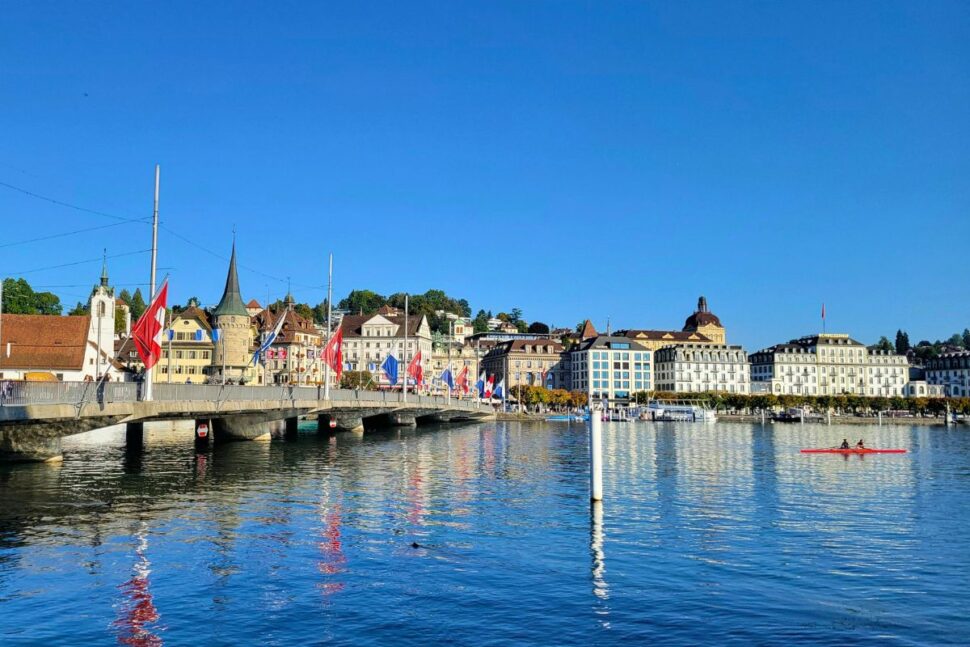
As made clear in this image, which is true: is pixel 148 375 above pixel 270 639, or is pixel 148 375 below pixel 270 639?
above

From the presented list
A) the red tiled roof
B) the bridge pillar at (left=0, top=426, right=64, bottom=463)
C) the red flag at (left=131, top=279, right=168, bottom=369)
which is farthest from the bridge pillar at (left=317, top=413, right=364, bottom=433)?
the red flag at (left=131, top=279, right=168, bottom=369)

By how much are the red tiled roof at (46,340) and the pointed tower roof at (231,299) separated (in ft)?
118

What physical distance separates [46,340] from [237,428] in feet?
71.3

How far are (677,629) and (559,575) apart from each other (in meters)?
5.06

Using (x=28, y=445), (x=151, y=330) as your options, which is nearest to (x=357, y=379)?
(x=28, y=445)

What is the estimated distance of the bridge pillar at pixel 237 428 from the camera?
71.9 metres

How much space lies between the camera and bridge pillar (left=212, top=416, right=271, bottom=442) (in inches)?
2830

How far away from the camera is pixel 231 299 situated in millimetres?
118750

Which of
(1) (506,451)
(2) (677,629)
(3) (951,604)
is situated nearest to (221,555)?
(2) (677,629)

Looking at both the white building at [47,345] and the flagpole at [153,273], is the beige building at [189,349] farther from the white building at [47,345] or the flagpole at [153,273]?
the flagpole at [153,273]

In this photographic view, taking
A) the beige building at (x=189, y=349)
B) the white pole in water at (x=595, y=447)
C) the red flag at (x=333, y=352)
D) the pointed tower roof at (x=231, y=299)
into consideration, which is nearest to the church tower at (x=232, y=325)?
the pointed tower roof at (x=231, y=299)

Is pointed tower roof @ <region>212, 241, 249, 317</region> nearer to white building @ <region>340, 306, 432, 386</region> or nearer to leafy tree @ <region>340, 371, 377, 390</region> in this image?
leafy tree @ <region>340, 371, 377, 390</region>

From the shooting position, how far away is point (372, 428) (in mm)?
108250

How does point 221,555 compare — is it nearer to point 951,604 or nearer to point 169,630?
point 169,630
